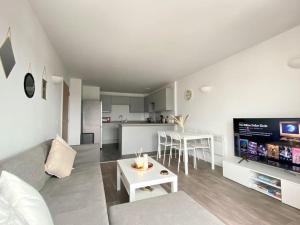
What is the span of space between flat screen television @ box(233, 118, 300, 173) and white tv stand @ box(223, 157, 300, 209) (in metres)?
0.12

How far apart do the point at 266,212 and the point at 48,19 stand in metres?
3.44

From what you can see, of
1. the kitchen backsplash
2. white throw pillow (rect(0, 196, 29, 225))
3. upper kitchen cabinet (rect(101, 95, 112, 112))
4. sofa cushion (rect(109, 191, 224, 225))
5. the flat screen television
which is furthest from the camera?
the kitchen backsplash

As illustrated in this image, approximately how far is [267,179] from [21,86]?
3182 millimetres

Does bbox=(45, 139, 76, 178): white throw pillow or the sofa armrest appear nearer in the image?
bbox=(45, 139, 76, 178): white throw pillow

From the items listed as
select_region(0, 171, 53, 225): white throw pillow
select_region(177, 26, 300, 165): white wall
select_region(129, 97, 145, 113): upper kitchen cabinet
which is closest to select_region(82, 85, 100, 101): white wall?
select_region(129, 97, 145, 113): upper kitchen cabinet

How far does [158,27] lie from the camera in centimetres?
205

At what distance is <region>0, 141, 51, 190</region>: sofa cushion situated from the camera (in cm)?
107

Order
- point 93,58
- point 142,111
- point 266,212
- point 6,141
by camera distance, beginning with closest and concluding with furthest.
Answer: point 6,141 → point 266,212 → point 93,58 → point 142,111

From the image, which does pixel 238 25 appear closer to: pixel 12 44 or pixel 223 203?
pixel 223 203

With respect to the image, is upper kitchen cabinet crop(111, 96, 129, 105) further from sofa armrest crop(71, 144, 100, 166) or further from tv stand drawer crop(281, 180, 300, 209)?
tv stand drawer crop(281, 180, 300, 209)

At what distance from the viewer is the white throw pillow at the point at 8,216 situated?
589mm

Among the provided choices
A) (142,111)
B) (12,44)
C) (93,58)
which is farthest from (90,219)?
(142,111)

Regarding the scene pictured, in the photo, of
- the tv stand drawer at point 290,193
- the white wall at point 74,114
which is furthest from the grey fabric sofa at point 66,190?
the white wall at point 74,114

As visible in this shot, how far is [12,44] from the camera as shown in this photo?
134 cm
